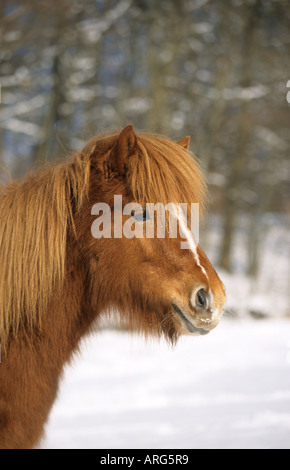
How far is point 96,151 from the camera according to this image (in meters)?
2.29

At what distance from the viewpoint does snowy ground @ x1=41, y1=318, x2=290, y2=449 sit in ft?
12.8

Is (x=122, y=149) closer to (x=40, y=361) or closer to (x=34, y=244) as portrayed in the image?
(x=34, y=244)

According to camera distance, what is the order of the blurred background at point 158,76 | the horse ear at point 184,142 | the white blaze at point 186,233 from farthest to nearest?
the blurred background at point 158,76
the horse ear at point 184,142
the white blaze at point 186,233

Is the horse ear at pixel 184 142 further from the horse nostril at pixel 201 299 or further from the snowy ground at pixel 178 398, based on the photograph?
the snowy ground at pixel 178 398

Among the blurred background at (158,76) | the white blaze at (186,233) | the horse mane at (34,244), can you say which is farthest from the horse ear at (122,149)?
the blurred background at (158,76)

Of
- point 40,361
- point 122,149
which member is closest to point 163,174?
point 122,149

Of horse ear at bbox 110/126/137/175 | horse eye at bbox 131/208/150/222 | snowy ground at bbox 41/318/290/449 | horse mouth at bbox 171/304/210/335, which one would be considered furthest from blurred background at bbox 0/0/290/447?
horse ear at bbox 110/126/137/175

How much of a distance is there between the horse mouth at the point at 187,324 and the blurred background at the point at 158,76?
231 inches

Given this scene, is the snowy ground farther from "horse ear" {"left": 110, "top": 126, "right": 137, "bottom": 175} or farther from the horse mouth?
"horse ear" {"left": 110, "top": 126, "right": 137, "bottom": 175}

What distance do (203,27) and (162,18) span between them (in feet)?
6.14

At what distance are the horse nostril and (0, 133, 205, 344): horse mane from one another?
522 millimetres

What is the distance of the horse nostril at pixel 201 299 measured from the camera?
2.01 meters

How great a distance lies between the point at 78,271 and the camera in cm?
224

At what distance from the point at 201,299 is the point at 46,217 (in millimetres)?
911
